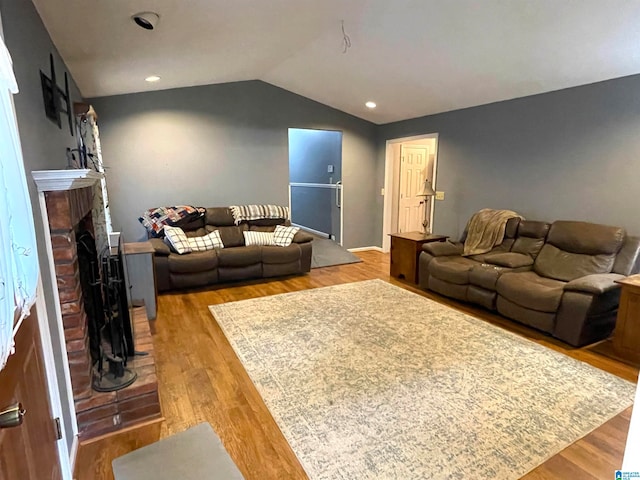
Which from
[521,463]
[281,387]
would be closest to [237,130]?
[281,387]

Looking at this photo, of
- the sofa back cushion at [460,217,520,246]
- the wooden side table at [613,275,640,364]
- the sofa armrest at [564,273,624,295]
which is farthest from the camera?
the sofa back cushion at [460,217,520,246]

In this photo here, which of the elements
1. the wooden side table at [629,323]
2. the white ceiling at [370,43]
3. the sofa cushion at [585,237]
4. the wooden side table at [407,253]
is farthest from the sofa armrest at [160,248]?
the wooden side table at [629,323]

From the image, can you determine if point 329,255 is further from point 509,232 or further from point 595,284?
point 595,284

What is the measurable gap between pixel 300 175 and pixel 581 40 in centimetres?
582

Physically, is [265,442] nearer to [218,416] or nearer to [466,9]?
[218,416]

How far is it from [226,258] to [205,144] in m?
1.92

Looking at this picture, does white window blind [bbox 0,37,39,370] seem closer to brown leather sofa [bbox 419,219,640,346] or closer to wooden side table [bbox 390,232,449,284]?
brown leather sofa [bbox 419,219,640,346]

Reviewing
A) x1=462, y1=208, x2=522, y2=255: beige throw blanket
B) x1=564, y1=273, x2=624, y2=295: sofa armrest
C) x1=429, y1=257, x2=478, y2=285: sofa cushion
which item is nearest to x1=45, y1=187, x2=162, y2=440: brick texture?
x1=429, y1=257, x2=478, y2=285: sofa cushion

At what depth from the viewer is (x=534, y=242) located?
394 cm

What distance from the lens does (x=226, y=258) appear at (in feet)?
15.0

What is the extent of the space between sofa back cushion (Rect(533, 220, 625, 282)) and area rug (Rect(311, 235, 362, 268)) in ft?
9.03

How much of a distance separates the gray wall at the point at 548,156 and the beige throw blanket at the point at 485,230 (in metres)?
0.26

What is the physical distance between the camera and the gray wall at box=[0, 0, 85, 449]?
4.69ft

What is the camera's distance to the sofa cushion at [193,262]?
168 inches
